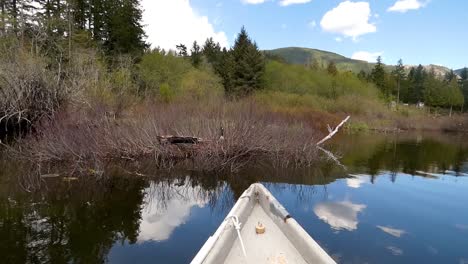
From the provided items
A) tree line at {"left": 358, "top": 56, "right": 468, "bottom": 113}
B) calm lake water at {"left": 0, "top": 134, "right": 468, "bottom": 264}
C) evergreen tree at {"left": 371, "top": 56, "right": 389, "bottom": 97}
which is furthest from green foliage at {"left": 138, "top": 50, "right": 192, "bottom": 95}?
evergreen tree at {"left": 371, "top": 56, "right": 389, "bottom": 97}

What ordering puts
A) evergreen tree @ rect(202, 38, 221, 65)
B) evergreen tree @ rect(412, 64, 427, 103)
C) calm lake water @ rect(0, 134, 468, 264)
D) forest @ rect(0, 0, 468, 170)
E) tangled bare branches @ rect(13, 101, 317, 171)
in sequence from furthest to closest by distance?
evergreen tree @ rect(412, 64, 427, 103)
evergreen tree @ rect(202, 38, 221, 65)
forest @ rect(0, 0, 468, 170)
tangled bare branches @ rect(13, 101, 317, 171)
calm lake water @ rect(0, 134, 468, 264)

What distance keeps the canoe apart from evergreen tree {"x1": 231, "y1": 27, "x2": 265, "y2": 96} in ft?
110

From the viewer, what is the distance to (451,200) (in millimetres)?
9547

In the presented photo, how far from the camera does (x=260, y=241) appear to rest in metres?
4.15

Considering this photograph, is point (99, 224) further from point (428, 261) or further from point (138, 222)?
point (428, 261)

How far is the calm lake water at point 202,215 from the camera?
5.49 metres

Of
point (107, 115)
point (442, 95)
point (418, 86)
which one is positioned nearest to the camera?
point (107, 115)

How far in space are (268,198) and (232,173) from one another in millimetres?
6247

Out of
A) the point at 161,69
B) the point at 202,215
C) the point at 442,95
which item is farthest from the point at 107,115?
the point at 442,95

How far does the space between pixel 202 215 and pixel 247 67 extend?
3243 cm

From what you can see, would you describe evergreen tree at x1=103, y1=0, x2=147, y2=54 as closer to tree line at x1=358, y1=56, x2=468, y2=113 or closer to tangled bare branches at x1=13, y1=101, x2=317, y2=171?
tangled bare branches at x1=13, y1=101, x2=317, y2=171

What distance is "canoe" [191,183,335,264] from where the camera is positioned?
11.3ft

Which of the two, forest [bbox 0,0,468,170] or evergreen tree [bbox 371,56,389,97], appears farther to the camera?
evergreen tree [bbox 371,56,389,97]

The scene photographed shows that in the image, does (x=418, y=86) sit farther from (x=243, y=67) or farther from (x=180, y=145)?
(x=180, y=145)
